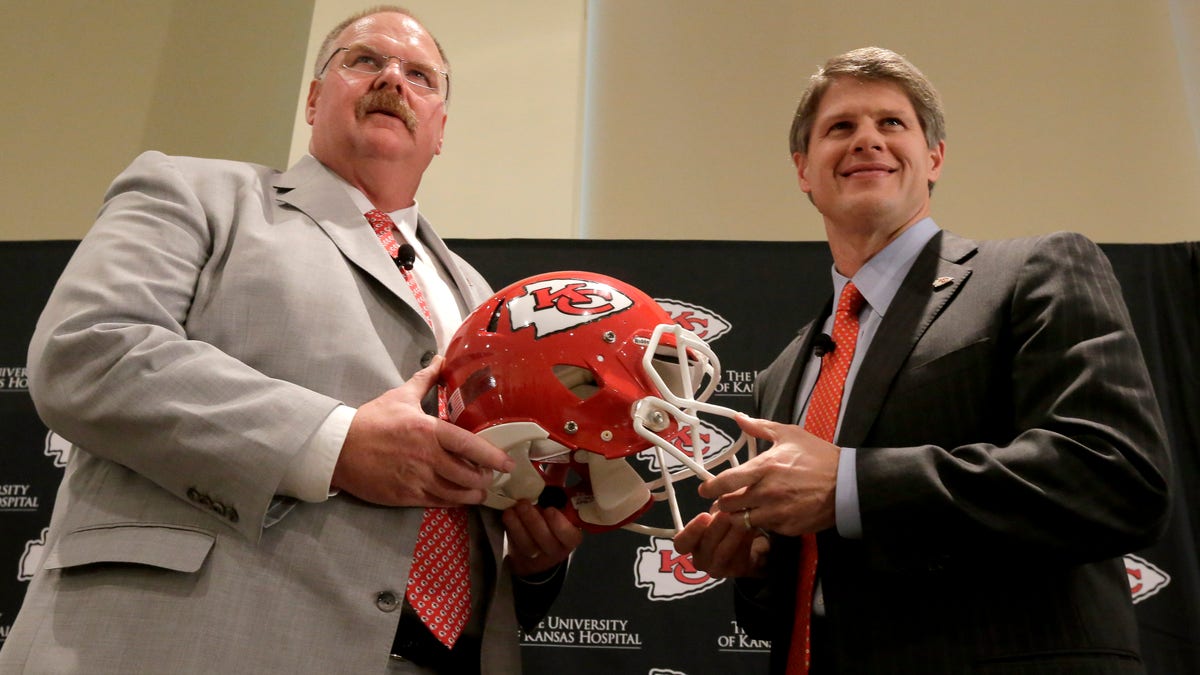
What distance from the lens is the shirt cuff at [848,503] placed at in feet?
5.55

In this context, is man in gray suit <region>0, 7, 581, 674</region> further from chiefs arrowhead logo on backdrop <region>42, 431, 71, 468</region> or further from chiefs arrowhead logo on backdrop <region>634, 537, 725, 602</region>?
chiefs arrowhead logo on backdrop <region>42, 431, 71, 468</region>

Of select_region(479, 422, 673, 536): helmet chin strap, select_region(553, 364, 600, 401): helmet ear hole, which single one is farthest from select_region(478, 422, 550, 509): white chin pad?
select_region(553, 364, 600, 401): helmet ear hole

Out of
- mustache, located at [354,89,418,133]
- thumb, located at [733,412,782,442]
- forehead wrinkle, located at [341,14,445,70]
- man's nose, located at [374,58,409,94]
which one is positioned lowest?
thumb, located at [733,412,782,442]

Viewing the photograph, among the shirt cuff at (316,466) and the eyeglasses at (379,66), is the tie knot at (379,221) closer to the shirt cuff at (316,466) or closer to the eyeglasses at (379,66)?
the eyeglasses at (379,66)

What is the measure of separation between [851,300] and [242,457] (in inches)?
55.3

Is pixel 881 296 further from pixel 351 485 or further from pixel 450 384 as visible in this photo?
pixel 351 485

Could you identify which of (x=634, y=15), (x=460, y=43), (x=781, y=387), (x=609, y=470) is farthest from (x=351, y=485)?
(x=634, y=15)

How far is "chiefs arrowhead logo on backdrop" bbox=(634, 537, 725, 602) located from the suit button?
4.46 feet

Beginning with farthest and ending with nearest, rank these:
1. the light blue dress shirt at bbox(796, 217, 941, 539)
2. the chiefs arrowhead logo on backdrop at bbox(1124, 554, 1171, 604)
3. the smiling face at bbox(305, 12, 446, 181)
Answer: the chiefs arrowhead logo on backdrop at bbox(1124, 554, 1171, 604) < the smiling face at bbox(305, 12, 446, 181) < the light blue dress shirt at bbox(796, 217, 941, 539)

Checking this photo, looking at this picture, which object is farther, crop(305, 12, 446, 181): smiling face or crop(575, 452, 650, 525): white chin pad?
crop(305, 12, 446, 181): smiling face

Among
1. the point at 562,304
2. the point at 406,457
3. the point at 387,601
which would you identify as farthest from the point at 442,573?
the point at 562,304

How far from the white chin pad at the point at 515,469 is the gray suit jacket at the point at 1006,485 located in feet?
1.92

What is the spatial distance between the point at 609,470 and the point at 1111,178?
3.23m

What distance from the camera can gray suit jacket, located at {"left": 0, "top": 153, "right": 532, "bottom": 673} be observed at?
1.55 meters
